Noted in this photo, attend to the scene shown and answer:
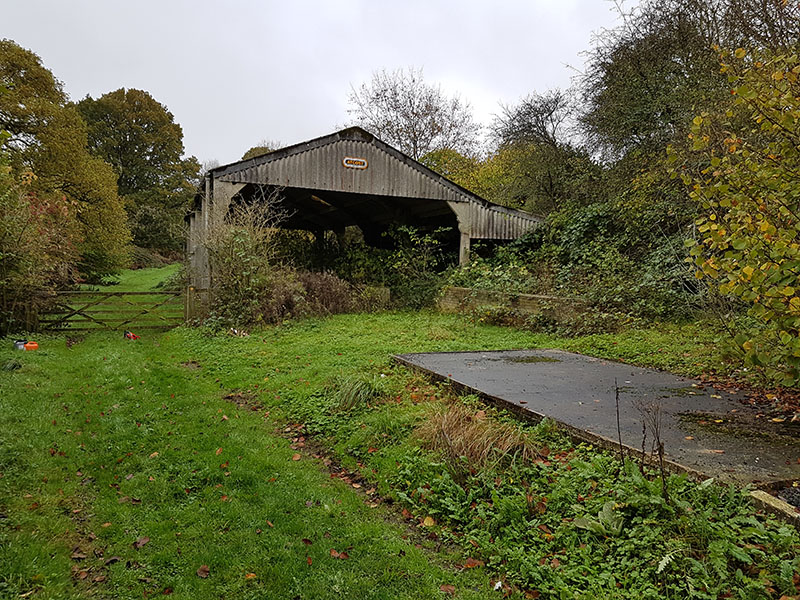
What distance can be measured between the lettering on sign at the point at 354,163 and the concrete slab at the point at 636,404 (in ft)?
28.2

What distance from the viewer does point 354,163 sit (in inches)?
559

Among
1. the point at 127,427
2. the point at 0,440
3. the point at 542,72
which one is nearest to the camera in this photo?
the point at 0,440

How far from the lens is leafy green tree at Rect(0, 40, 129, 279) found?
53.2 ft

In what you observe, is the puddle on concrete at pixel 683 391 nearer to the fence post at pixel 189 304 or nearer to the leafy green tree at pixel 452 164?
the fence post at pixel 189 304

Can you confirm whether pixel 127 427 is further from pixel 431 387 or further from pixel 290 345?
pixel 290 345

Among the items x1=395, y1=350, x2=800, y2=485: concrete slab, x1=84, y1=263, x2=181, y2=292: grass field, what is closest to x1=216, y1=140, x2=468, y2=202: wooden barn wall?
x1=395, y1=350, x2=800, y2=485: concrete slab

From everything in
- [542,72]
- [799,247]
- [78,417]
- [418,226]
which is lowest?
[78,417]

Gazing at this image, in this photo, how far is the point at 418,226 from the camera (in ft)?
60.1

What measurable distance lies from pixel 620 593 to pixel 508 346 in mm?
6589

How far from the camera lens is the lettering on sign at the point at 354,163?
14094 millimetres

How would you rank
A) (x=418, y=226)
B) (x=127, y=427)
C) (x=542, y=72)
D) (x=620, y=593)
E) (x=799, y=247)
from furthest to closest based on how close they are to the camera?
(x=542, y=72), (x=418, y=226), (x=127, y=427), (x=799, y=247), (x=620, y=593)

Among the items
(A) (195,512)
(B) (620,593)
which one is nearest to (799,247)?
(B) (620,593)

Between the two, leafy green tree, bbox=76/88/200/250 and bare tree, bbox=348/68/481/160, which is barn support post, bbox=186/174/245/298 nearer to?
bare tree, bbox=348/68/481/160

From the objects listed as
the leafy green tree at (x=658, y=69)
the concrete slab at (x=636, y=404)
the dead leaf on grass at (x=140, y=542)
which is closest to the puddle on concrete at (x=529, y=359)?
the concrete slab at (x=636, y=404)
